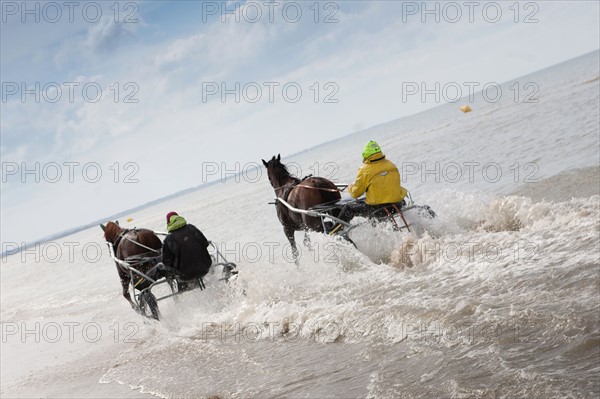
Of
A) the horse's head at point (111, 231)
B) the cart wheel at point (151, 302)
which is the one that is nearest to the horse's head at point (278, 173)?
the horse's head at point (111, 231)

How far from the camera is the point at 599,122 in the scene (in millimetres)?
18984

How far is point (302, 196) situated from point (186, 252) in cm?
234

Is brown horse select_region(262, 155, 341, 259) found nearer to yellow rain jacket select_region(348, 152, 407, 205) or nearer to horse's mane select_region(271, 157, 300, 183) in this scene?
horse's mane select_region(271, 157, 300, 183)

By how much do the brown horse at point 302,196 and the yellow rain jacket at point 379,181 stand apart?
98cm

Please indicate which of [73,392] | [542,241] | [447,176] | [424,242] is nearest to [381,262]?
[424,242]

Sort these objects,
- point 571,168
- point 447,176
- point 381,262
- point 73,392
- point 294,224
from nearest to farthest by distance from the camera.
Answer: point 73,392
point 381,262
point 294,224
point 571,168
point 447,176

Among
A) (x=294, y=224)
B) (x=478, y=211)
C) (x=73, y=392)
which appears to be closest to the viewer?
(x=73, y=392)

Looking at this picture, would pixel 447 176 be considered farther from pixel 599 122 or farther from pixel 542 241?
pixel 542 241

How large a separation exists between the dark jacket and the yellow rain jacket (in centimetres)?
273

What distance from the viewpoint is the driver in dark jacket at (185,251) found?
9.98 meters

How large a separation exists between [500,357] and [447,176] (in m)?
16.1

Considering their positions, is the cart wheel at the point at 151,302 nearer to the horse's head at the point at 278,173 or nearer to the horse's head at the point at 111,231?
the horse's head at the point at 111,231

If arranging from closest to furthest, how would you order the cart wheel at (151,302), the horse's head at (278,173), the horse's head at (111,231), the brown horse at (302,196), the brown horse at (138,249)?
the cart wheel at (151,302) < the brown horse at (138,249) < the brown horse at (302,196) < the horse's head at (111,231) < the horse's head at (278,173)

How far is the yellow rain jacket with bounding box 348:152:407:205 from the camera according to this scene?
10.0m
